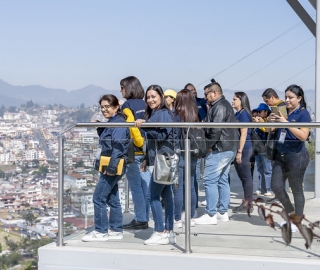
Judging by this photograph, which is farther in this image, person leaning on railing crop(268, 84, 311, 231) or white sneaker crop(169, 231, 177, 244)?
white sneaker crop(169, 231, 177, 244)

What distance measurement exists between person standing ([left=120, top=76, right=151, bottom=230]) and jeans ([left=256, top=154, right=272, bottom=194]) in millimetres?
1073

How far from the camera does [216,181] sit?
6.22m

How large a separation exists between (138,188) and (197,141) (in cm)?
103

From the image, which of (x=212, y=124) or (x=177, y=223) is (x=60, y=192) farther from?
(x=212, y=124)

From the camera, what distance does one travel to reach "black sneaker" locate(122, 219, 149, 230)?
618 cm

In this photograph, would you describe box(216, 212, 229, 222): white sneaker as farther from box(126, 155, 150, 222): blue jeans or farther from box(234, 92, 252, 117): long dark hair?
box(234, 92, 252, 117): long dark hair

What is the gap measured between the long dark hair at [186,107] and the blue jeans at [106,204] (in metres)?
0.84

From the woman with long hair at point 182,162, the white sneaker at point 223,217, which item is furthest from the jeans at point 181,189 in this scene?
the white sneaker at point 223,217

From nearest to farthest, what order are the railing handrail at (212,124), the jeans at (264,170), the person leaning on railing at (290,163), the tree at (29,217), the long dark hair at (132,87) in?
the railing handrail at (212,124), the person leaning on railing at (290,163), the jeans at (264,170), the long dark hair at (132,87), the tree at (29,217)

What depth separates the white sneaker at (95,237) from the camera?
6.00 meters

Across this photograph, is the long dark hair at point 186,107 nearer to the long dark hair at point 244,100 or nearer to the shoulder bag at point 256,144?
the shoulder bag at point 256,144

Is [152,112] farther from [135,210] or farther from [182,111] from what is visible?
[135,210]

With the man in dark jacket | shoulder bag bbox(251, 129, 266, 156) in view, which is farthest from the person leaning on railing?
the man in dark jacket

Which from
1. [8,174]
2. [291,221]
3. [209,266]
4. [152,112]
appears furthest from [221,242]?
[291,221]
